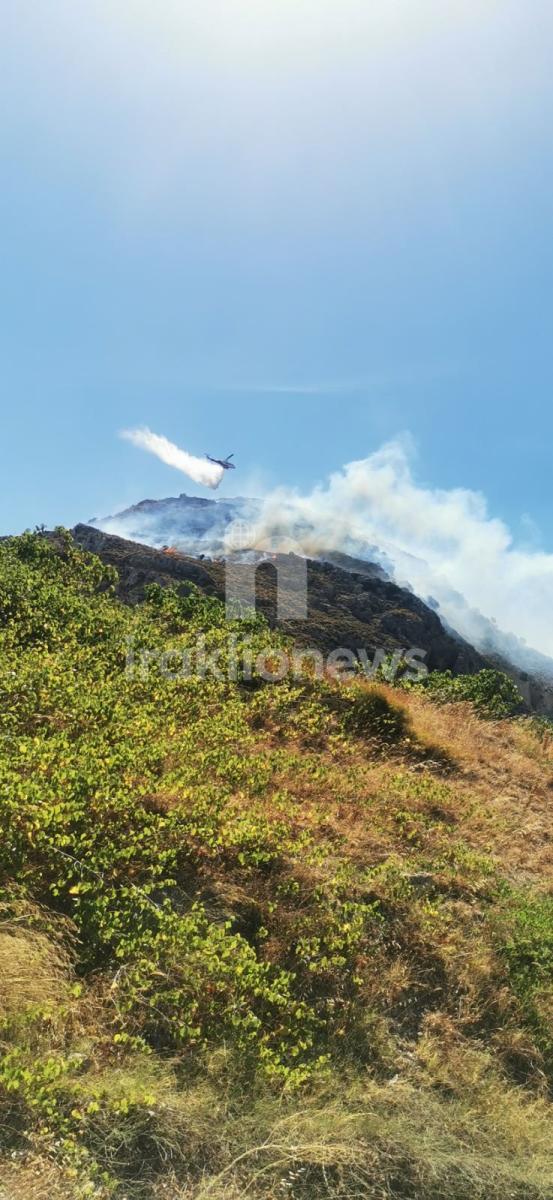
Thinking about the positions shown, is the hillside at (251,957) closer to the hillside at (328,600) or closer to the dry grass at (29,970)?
the dry grass at (29,970)

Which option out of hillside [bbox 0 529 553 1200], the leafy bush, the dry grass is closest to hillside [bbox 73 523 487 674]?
the leafy bush

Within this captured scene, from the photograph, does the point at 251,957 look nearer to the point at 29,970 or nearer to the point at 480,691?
the point at 29,970

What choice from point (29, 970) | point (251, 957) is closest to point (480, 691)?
point (251, 957)

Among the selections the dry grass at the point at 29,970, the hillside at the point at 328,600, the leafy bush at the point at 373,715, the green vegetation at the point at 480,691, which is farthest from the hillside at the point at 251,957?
the hillside at the point at 328,600

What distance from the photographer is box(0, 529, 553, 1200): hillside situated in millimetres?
3729

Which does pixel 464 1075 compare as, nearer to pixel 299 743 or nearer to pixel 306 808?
pixel 306 808

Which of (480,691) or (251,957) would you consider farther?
(480,691)

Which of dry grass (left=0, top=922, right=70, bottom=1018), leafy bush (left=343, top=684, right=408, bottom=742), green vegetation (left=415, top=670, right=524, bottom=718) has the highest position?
green vegetation (left=415, top=670, right=524, bottom=718)

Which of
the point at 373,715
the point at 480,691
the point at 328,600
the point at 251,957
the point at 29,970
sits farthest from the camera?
the point at 328,600

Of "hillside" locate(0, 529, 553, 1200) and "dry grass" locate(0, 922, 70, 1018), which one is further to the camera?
"dry grass" locate(0, 922, 70, 1018)

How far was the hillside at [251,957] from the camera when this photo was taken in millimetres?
3729

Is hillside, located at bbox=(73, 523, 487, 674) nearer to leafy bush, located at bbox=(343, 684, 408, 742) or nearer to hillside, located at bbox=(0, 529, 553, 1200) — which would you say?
leafy bush, located at bbox=(343, 684, 408, 742)

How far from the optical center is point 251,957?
4.89 metres

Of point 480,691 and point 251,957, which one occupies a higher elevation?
point 480,691
